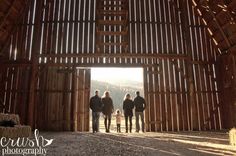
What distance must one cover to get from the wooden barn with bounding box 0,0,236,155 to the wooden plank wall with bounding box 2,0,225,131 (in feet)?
0.14

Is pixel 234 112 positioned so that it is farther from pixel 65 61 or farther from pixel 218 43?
pixel 65 61

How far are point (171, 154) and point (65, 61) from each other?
8.24 meters

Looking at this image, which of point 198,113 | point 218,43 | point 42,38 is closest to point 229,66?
point 218,43

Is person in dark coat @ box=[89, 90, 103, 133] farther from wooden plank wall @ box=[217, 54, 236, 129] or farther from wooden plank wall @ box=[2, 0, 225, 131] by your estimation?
wooden plank wall @ box=[217, 54, 236, 129]

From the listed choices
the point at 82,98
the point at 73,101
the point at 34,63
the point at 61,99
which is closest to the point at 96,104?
the point at 82,98

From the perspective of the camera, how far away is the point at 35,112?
459 inches

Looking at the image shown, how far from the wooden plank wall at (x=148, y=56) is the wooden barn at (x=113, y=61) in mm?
44

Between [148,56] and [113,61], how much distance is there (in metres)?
1.61

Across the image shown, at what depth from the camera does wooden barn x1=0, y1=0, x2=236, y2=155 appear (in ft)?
38.2

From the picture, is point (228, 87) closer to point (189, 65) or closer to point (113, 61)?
point (189, 65)

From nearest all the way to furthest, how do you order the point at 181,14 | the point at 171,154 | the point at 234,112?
1. the point at 171,154
2. the point at 234,112
3. the point at 181,14

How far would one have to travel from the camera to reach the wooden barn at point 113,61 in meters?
11.7

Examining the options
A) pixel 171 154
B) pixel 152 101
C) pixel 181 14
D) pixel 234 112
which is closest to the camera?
pixel 171 154

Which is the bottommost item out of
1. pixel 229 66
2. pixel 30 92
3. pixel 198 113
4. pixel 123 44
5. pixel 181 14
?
pixel 198 113
